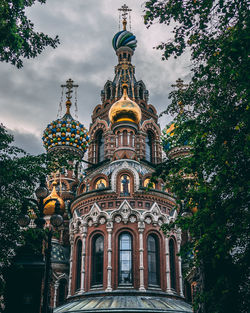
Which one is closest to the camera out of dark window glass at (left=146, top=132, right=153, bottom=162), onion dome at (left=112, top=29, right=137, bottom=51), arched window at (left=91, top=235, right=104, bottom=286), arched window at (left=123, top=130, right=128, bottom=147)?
arched window at (left=91, top=235, right=104, bottom=286)

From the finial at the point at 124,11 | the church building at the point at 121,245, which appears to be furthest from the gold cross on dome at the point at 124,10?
the church building at the point at 121,245

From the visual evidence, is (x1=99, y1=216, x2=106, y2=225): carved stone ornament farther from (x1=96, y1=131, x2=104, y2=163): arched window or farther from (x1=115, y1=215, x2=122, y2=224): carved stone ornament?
(x1=96, y1=131, x2=104, y2=163): arched window

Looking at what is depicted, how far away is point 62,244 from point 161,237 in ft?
26.7

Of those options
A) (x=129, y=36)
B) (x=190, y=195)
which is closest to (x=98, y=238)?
(x=190, y=195)

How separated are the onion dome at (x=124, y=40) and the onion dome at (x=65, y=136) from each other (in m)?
8.43

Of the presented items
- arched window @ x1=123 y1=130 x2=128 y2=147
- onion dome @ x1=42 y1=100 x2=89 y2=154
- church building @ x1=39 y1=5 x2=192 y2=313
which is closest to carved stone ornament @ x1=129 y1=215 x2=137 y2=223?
church building @ x1=39 y1=5 x2=192 y2=313

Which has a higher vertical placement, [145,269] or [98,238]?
[98,238]

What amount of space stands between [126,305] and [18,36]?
12.4 m

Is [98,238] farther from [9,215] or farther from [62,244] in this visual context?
[9,215]

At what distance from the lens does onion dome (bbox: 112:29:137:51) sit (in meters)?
32.6

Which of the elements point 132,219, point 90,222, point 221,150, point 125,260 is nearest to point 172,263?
point 125,260

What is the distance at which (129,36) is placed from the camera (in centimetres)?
3291

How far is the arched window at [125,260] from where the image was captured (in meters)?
18.0

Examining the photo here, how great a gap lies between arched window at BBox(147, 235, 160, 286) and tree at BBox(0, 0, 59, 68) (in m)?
12.3
